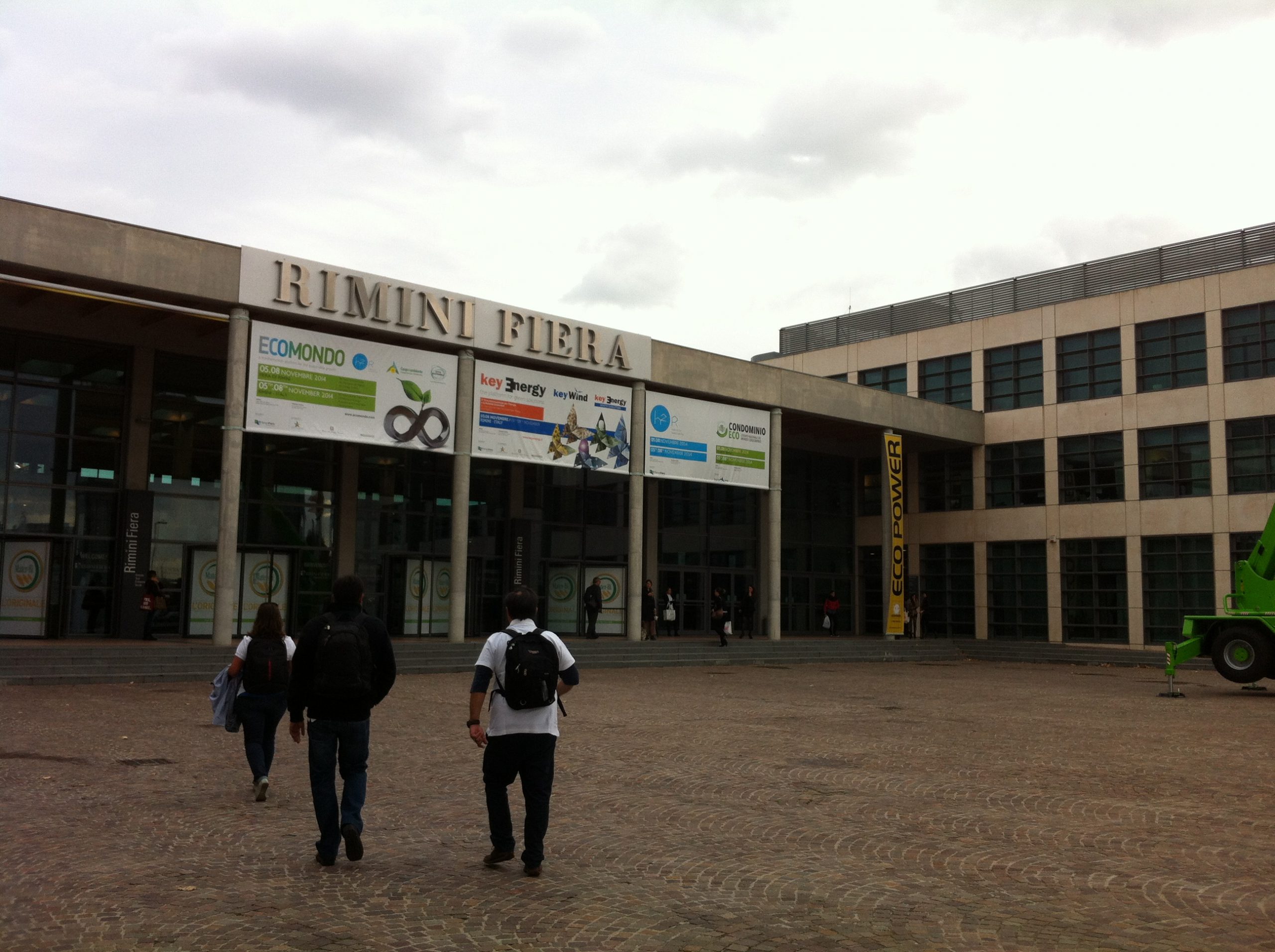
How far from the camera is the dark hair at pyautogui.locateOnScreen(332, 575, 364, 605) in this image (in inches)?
260

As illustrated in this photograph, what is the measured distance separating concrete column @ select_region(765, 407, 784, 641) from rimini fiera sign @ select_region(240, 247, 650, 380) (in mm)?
4864

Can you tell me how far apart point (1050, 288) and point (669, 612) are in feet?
55.8

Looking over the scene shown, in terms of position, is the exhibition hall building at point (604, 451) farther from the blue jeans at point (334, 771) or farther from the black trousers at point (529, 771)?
the black trousers at point (529, 771)

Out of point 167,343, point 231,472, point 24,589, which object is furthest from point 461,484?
point 24,589

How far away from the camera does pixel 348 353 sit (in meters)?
23.2

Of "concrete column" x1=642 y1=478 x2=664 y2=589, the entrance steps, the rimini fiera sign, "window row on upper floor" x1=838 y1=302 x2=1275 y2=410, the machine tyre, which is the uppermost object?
"window row on upper floor" x1=838 y1=302 x2=1275 y2=410

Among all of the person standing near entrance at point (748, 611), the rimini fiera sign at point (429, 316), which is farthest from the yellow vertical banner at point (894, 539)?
the rimini fiera sign at point (429, 316)

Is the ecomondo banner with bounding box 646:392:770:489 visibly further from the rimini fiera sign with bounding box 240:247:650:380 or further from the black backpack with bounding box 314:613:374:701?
the black backpack with bounding box 314:613:374:701

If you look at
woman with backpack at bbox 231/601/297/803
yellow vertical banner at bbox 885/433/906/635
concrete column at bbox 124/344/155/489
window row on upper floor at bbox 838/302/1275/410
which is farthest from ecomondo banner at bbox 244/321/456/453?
window row on upper floor at bbox 838/302/1275/410

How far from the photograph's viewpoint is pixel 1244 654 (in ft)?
69.0

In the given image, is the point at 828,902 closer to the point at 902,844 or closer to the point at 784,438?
the point at 902,844

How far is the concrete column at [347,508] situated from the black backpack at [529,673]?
846 inches

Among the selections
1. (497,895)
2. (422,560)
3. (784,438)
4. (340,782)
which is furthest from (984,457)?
(497,895)

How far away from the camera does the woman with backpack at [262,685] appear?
8.50m
